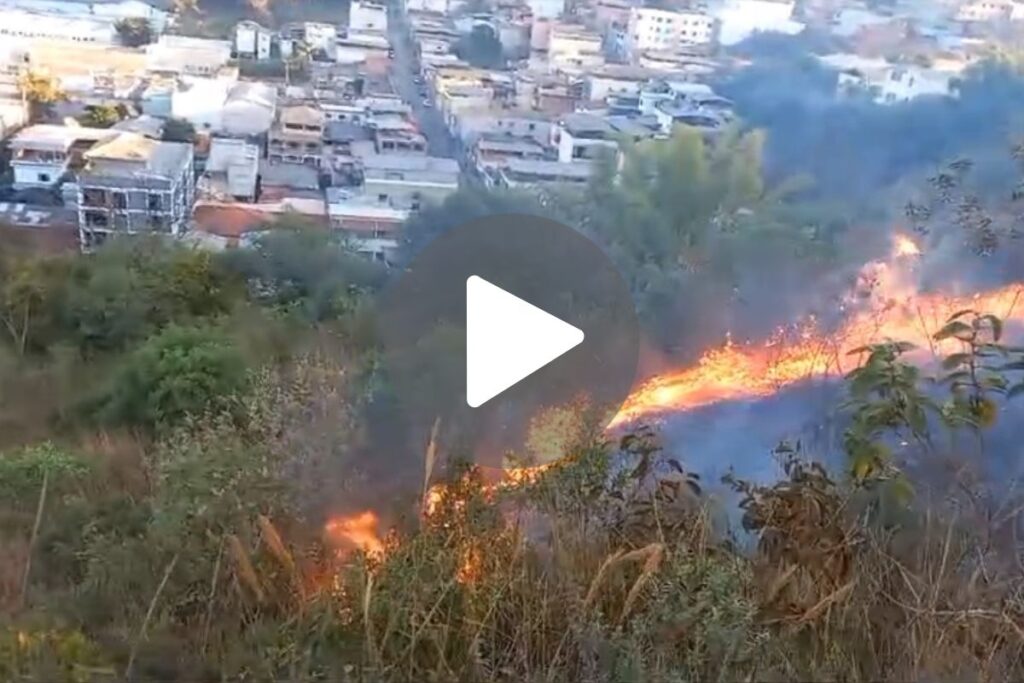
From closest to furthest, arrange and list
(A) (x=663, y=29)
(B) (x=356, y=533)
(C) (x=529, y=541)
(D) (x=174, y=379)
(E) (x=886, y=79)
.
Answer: (C) (x=529, y=541)
(B) (x=356, y=533)
(D) (x=174, y=379)
(E) (x=886, y=79)
(A) (x=663, y=29)

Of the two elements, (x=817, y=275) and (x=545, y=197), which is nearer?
(x=817, y=275)

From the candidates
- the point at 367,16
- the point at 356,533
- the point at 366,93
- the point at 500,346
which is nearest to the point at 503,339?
the point at 500,346

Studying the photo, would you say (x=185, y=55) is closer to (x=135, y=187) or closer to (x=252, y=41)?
(x=252, y=41)

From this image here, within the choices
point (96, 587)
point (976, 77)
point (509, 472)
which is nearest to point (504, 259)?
point (509, 472)

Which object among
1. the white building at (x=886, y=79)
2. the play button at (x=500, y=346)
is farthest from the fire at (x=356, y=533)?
the white building at (x=886, y=79)

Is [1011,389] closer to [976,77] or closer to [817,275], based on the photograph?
[817,275]
